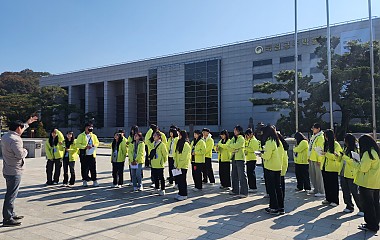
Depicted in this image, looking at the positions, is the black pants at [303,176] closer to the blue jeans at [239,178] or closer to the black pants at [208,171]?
the blue jeans at [239,178]

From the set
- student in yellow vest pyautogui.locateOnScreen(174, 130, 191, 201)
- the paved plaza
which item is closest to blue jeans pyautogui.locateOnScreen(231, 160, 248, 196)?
the paved plaza

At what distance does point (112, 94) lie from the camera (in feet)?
180

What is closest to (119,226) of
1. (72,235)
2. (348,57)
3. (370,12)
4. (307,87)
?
(72,235)

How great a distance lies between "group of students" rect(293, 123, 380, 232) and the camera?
479cm

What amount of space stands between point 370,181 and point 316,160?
268 centimetres

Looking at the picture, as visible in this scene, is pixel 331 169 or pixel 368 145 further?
pixel 331 169

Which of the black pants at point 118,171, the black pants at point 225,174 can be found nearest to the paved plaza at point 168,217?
the black pants at point 118,171

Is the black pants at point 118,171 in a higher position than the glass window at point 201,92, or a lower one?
lower

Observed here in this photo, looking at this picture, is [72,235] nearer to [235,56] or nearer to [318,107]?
[318,107]

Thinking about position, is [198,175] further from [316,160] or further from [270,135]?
[316,160]

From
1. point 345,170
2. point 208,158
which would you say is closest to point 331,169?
point 345,170

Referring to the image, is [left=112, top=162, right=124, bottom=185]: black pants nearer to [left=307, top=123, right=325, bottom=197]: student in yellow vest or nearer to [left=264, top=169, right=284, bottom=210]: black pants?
[left=264, top=169, right=284, bottom=210]: black pants

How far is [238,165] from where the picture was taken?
7.34m

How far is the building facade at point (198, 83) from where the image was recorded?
38062mm
